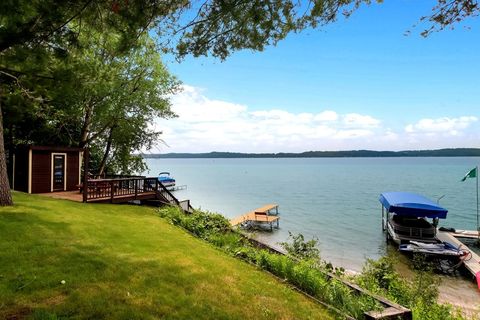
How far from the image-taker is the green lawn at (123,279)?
16.0 ft

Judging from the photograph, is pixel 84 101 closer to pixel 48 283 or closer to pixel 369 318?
pixel 48 283

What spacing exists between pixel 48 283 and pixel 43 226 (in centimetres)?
475

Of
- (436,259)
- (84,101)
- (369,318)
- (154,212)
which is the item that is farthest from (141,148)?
(369,318)

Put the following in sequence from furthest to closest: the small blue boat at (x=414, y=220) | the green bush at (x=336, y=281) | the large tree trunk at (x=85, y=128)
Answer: the large tree trunk at (x=85, y=128)
the small blue boat at (x=414, y=220)
the green bush at (x=336, y=281)

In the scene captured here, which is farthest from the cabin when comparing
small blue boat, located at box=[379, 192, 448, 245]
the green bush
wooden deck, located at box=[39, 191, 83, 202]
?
small blue boat, located at box=[379, 192, 448, 245]

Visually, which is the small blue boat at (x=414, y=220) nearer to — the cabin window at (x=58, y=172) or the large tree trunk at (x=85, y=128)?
the cabin window at (x=58, y=172)

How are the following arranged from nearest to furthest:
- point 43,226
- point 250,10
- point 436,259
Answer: point 250,10
point 43,226
point 436,259

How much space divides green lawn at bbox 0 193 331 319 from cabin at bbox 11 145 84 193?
33.3 ft

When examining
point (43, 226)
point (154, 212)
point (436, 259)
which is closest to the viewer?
point (43, 226)

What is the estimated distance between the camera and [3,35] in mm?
7695

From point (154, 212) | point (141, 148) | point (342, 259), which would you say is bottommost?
point (342, 259)

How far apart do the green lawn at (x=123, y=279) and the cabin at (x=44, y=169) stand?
10151mm

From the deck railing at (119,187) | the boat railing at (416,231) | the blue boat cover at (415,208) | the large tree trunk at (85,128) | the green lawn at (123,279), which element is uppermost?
the large tree trunk at (85,128)

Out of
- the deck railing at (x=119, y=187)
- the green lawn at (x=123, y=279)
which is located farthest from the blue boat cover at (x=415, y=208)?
the green lawn at (x=123, y=279)
